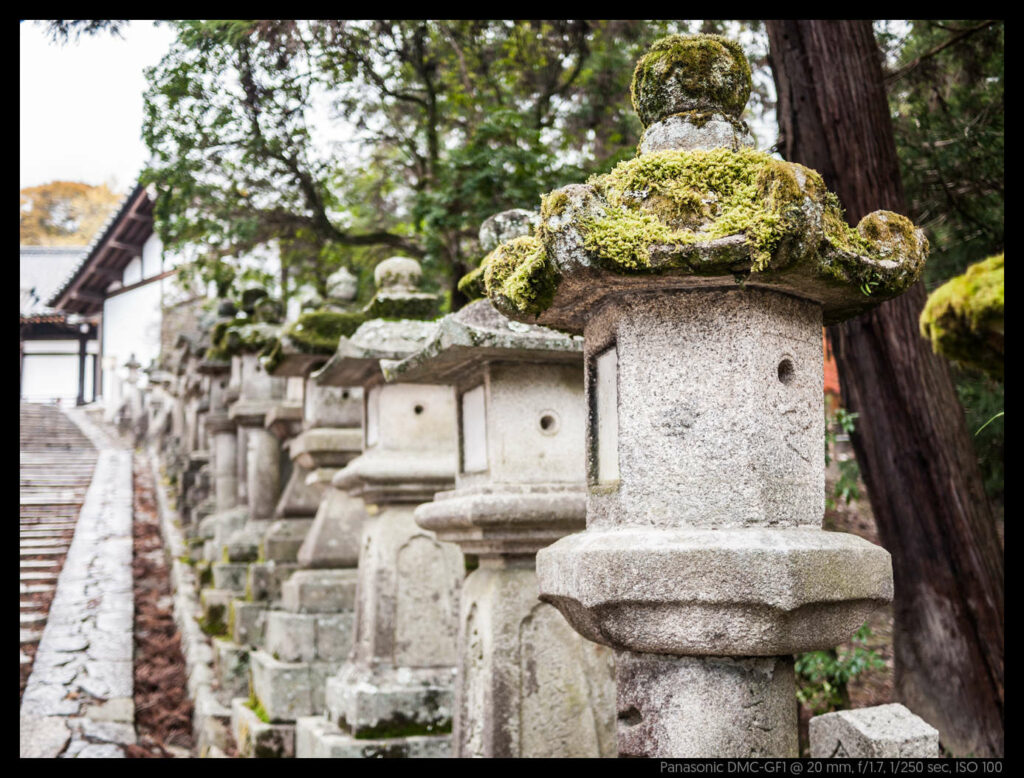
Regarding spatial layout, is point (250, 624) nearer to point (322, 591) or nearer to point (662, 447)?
point (322, 591)

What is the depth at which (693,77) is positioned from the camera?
2.62 m

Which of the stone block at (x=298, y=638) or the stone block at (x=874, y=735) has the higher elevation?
the stone block at (x=874, y=735)

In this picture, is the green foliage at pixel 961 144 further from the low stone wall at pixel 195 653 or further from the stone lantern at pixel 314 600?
the low stone wall at pixel 195 653

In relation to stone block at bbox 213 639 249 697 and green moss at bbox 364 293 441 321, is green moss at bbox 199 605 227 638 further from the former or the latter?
green moss at bbox 364 293 441 321

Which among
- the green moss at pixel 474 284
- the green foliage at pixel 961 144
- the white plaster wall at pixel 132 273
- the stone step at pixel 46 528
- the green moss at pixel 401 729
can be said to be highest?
the white plaster wall at pixel 132 273

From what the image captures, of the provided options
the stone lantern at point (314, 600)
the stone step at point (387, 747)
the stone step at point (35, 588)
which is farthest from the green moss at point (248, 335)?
the stone step at point (387, 747)

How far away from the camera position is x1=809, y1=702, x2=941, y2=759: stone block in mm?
2408

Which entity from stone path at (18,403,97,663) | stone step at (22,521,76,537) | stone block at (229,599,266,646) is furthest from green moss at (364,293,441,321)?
stone step at (22,521,76,537)

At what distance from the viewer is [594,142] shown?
31.7 ft

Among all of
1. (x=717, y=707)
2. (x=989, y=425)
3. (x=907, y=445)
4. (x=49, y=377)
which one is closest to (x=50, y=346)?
(x=49, y=377)

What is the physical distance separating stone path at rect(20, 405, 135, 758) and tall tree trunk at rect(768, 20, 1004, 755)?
187 inches

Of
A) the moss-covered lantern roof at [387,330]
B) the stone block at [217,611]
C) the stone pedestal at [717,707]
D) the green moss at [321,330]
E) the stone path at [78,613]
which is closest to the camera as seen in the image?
the stone pedestal at [717,707]

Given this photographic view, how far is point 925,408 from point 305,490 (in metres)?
3.92

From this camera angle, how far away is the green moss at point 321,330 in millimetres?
5691
